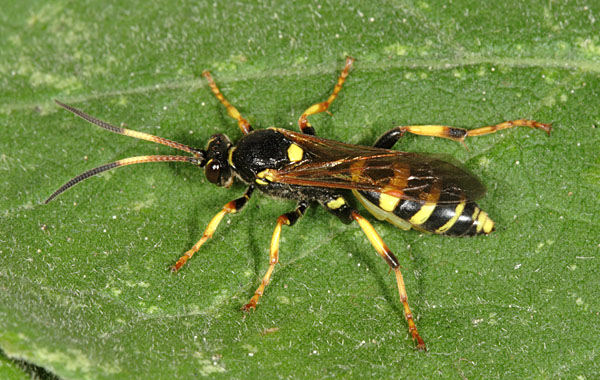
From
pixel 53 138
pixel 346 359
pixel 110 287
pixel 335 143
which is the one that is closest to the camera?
pixel 346 359

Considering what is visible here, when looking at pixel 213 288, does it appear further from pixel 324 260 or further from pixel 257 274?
pixel 324 260

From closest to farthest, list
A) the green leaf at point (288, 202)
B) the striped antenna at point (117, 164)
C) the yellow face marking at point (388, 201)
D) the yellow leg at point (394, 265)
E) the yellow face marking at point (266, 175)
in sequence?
the green leaf at point (288, 202) < the yellow leg at point (394, 265) < the striped antenna at point (117, 164) < the yellow face marking at point (388, 201) < the yellow face marking at point (266, 175)

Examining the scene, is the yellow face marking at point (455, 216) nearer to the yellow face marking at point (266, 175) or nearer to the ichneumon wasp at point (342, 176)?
the ichneumon wasp at point (342, 176)

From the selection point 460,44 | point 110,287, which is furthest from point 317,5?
point 110,287

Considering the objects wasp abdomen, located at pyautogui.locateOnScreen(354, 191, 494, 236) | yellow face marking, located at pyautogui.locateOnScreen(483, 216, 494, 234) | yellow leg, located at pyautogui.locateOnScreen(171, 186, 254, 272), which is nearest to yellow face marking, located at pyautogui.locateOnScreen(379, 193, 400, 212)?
wasp abdomen, located at pyautogui.locateOnScreen(354, 191, 494, 236)

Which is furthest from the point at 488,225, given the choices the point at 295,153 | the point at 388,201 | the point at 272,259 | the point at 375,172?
the point at 272,259

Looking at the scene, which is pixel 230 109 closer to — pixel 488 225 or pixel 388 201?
pixel 388 201

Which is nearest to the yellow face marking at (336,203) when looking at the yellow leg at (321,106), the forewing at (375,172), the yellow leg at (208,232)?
the forewing at (375,172)
